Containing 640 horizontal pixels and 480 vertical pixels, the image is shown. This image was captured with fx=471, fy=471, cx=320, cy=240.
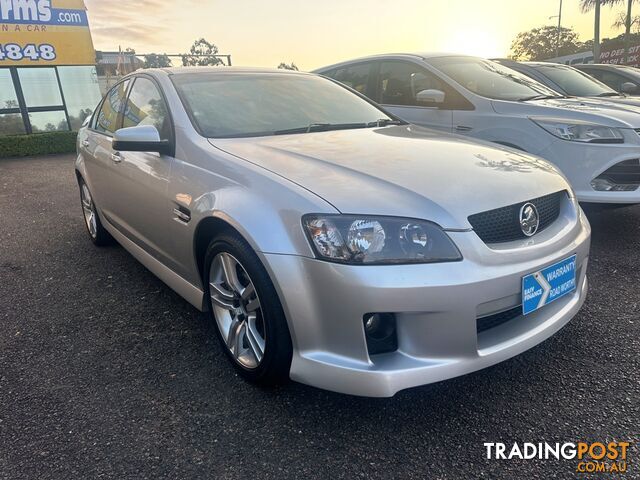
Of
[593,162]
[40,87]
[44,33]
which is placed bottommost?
[593,162]

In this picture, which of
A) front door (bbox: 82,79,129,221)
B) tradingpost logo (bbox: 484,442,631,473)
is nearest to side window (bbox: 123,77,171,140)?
front door (bbox: 82,79,129,221)

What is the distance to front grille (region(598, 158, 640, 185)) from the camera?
3.82 m

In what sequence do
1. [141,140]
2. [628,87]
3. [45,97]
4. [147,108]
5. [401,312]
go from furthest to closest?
[45,97], [628,87], [147,108], [141,140], [401,312]

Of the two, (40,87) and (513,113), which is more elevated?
(40,87)

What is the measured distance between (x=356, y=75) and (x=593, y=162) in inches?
111

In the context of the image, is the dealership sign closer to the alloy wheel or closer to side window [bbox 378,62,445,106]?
side window [bbox 378,62,445,106]

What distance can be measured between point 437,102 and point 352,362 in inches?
142

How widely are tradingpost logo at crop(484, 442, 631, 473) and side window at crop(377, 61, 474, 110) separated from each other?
11.4 ft

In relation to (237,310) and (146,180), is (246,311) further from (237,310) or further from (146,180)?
(146,180)

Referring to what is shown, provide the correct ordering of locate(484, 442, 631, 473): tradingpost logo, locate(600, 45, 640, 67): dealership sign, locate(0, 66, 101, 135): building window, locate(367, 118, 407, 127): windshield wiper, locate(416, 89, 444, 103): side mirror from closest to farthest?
1. locate(484, 442, 631, 473): tradingpost logo
2. locate(367, 118, 407, 127): windshield wiper
3. locate(416, 89, 444, 103): side mirror
4. locate(0, 66, 101, 135): building window
5. locate(600, 45, 640, 67): dealership sign

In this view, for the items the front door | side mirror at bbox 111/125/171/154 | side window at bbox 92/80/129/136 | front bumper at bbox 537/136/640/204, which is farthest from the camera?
front bumper at bbox 537/136/640/204

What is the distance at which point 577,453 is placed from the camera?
5.75 ft

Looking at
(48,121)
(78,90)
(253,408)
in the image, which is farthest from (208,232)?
(78,90)

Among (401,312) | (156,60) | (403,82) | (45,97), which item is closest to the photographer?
(401,312)
